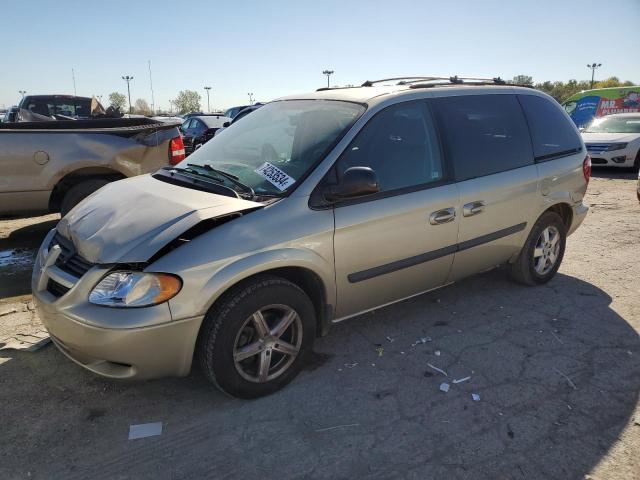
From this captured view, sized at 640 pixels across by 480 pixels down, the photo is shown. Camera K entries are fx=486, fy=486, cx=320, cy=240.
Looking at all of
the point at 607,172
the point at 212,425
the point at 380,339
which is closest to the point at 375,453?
the point at 212,425

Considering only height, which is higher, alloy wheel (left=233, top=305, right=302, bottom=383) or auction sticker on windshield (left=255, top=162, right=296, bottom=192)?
auction sticker on windshield (left=255, top=162, right=296, bottom=192)

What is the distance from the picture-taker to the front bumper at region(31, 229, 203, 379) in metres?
2.43

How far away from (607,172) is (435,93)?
37.0ft

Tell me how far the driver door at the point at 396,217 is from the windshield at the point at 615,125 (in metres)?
11.7

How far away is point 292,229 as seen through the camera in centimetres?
280

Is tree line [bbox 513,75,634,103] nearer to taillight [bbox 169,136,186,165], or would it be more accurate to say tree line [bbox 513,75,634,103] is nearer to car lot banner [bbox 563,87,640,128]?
car lot banner [bbox 563,87,640,128]

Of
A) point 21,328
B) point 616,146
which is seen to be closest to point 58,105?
point 21,328

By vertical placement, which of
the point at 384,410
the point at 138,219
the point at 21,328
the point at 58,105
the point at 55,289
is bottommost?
the point at 384,410

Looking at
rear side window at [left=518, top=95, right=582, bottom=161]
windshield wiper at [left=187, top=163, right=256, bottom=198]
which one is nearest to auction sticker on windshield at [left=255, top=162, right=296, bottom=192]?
windshield wiper at [left=187, top=163, right=256, bottom=198]

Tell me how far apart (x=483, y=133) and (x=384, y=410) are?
230cm

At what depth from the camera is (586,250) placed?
229 inches

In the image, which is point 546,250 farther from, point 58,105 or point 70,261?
point 58,105

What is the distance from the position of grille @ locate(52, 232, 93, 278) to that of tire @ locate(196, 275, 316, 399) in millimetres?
741

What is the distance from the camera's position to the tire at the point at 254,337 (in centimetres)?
264
